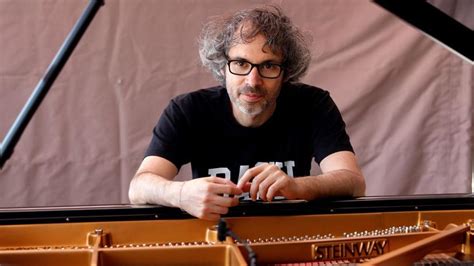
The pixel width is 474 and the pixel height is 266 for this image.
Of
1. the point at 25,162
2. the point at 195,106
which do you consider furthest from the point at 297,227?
the point at 25,162

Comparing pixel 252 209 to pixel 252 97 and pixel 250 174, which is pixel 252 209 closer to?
pixel 250 174

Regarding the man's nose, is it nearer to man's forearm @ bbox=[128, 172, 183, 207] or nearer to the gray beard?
the gray beard

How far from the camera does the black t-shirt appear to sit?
6.77 feet

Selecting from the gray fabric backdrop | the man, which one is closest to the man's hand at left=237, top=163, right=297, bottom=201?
the man

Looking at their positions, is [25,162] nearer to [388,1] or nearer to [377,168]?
[377,168]

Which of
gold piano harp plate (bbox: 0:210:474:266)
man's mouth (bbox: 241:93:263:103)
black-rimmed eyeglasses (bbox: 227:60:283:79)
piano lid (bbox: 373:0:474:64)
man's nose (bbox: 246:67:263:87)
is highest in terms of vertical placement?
black-rimmed eyeglasses (bbox: 227:60:283:79)

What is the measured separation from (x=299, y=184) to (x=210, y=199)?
0.82 ft

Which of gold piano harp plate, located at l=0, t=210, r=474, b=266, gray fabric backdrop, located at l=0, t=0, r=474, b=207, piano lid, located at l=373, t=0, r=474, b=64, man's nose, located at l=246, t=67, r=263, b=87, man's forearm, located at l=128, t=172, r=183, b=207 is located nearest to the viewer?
piano lid, located at l=373, t=0, r=474, b=64

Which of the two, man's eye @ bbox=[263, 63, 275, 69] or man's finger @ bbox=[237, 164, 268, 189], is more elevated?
man's eye @ bbox=[263, 63, 275, 69]

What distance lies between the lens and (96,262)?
1.25m

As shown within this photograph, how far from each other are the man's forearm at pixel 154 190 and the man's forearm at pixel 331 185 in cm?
31

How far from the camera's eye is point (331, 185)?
5.40 feet

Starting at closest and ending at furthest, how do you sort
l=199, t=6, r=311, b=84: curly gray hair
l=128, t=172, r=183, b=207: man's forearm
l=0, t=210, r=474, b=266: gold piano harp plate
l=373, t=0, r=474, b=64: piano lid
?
l=373, t=0, r=474, b=64: piano lid, l=0, t=210, r=474, b=266: gold piano harp plate, l=128, t=172, r=183, b=207: man's forearm, l=199, t=6, r=311, b=84: curly gray hair

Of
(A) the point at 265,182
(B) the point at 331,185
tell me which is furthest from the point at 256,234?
(B) the point at 331,185
